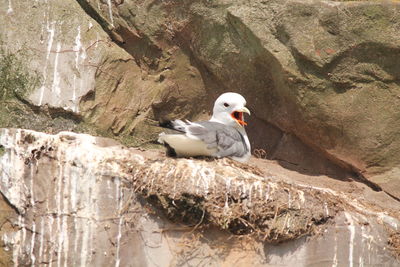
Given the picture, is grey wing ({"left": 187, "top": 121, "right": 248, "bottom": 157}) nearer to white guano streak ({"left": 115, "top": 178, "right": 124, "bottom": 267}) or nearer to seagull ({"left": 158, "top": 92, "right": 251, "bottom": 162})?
seagull ({"left": 158, "top": 92, "right": 251, "bottom": 162})

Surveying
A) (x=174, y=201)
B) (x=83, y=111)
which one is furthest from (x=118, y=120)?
(x=174, y=201)

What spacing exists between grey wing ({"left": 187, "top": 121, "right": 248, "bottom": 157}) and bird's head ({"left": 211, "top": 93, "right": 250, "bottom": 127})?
0.17 m

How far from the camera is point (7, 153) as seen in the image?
227 inches

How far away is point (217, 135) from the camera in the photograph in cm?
629

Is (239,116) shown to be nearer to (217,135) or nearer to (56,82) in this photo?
(217,135)

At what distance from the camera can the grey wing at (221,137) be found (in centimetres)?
613

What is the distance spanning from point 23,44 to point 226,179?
2012mm

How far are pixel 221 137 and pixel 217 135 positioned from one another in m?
0.05

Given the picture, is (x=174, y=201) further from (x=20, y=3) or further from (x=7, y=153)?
(x=20, y=3)

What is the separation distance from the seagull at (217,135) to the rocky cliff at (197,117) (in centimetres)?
16

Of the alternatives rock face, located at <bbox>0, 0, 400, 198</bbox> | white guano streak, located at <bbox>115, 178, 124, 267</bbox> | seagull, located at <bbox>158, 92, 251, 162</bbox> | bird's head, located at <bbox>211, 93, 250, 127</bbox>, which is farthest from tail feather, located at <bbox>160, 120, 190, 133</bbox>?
rock face, located at <bbox>0, 0, 400, 198</bbox>

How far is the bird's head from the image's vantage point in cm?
679

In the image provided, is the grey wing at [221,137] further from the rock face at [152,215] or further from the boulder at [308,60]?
the boulder at [308,60]

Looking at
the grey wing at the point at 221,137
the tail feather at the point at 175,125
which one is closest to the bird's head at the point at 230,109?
the grey wing at the point at 221,137
